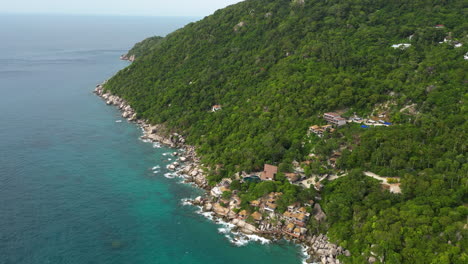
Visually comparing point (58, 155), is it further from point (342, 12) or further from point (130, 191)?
point (342, 12)

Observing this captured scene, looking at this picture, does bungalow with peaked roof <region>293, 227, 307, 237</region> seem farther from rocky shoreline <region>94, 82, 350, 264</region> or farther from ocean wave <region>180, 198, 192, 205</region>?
ocean wave <region>180, 198, 192, 205</region>

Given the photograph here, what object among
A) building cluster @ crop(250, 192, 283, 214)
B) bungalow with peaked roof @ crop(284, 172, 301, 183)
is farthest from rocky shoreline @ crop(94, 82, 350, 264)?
bungalow with peaked roof @ crop(284, 172, 301, 183)

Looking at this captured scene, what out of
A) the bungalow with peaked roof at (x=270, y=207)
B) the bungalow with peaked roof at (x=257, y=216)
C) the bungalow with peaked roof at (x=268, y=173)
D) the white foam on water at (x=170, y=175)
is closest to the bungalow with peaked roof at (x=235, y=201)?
the bungalow with peaked roof at (x=257, y=216)

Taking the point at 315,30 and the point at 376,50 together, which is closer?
the point at 376,50

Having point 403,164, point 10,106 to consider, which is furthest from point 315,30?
point 10,106

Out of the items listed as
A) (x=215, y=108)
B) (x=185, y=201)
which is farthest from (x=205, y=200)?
(x=215, y=108)

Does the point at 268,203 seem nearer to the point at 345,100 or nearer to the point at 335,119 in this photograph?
the point at 335,119
